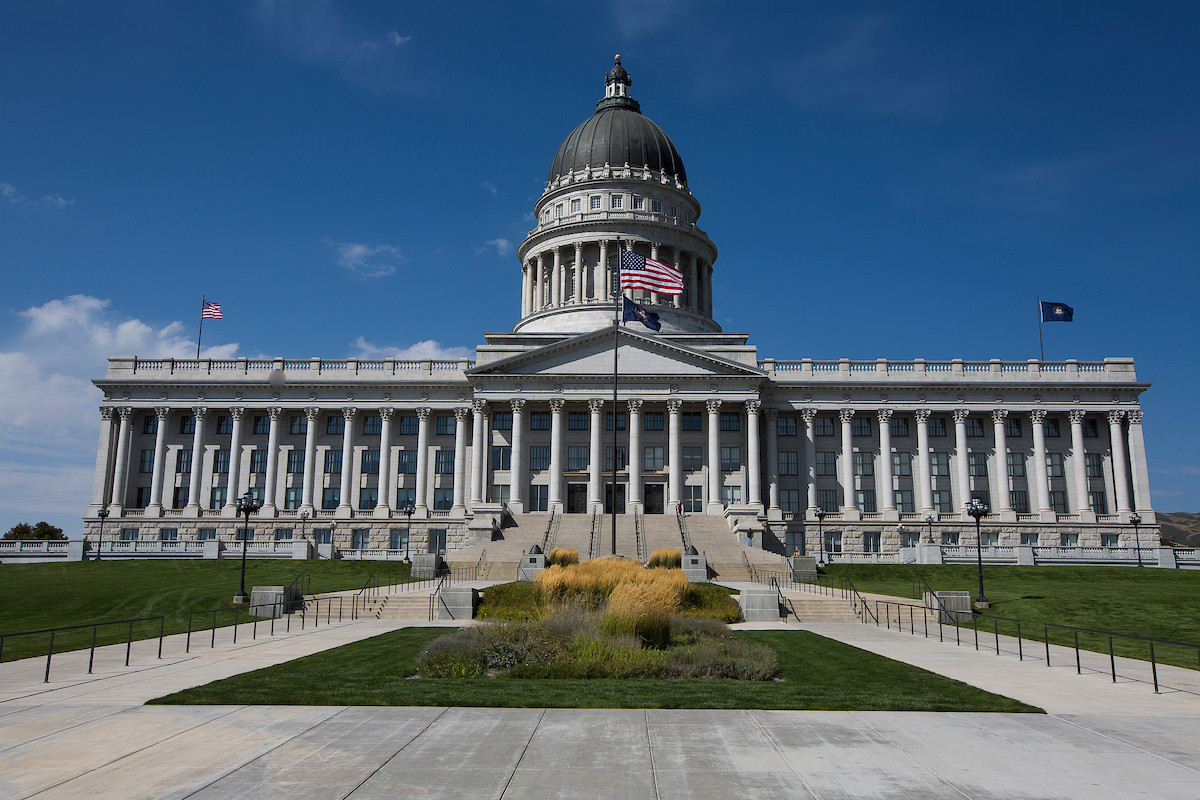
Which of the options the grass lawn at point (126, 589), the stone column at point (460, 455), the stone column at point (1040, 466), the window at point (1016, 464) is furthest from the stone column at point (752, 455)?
the grass lawn at point (126, 589)

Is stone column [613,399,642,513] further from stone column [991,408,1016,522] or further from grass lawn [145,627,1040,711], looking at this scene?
grass lawn [145,627,1040,711]

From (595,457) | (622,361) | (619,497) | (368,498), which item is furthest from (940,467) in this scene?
(368,498)

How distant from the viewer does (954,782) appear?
9.33m

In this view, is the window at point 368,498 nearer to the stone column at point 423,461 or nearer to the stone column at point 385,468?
the stone column at point 385,468

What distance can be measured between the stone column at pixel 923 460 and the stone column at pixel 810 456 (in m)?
8.00

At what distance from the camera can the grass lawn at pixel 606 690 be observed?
13.6m

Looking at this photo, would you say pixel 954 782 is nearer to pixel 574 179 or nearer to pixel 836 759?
pixel 836 759

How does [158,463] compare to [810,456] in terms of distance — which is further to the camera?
[158,463]

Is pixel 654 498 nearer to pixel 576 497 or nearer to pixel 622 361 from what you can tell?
pixel 576 497

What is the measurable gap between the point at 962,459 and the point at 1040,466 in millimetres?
6060

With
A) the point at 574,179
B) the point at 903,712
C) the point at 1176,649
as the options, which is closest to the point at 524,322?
the point at 574,179

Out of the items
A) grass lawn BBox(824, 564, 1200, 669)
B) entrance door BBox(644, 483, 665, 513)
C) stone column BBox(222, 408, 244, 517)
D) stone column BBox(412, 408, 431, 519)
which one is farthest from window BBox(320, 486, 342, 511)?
grass lawn BBox(824, 564, 1200, 669)

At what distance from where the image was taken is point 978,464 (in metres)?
65.1

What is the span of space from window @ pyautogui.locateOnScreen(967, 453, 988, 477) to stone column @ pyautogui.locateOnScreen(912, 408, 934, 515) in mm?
3351
